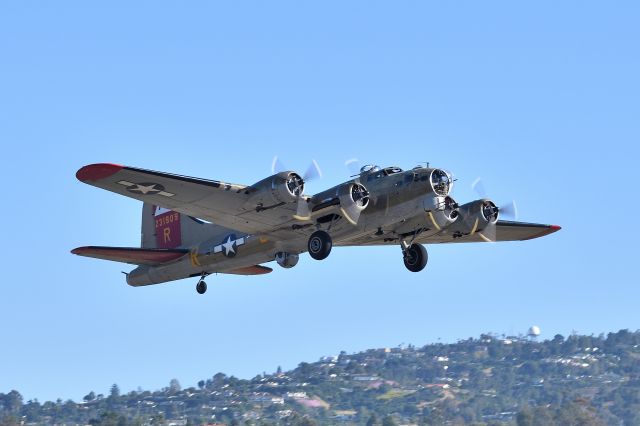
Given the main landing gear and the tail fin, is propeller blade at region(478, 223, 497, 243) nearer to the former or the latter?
the tail fin

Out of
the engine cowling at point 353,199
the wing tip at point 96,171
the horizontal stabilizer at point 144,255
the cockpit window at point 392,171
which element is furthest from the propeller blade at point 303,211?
the horizontal stabilizer at point 144,255

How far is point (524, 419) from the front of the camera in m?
100

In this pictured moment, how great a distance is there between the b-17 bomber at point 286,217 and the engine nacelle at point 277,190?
0.11 feet

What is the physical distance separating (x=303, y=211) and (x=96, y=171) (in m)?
7.25

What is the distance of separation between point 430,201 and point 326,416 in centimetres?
11595

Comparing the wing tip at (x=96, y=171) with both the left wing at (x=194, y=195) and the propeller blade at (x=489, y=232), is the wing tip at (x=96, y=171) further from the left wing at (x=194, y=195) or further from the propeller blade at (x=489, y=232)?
the propeller blade at (x=489, y=232)

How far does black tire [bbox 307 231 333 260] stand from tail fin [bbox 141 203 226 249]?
→ 5.61m

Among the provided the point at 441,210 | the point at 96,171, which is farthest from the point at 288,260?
the point at 96,171

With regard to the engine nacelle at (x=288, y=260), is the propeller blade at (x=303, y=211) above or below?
above

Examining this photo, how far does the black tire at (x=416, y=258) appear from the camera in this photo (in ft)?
132

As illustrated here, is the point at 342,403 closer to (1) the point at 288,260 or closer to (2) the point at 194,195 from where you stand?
(1) the point at 288,260

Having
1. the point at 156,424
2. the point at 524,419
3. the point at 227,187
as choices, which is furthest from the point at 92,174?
the point at 524,419

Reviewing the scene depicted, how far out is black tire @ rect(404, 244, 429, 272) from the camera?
4012 centimetres

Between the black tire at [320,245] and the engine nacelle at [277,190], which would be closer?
the engine nacelle at [277,190]
